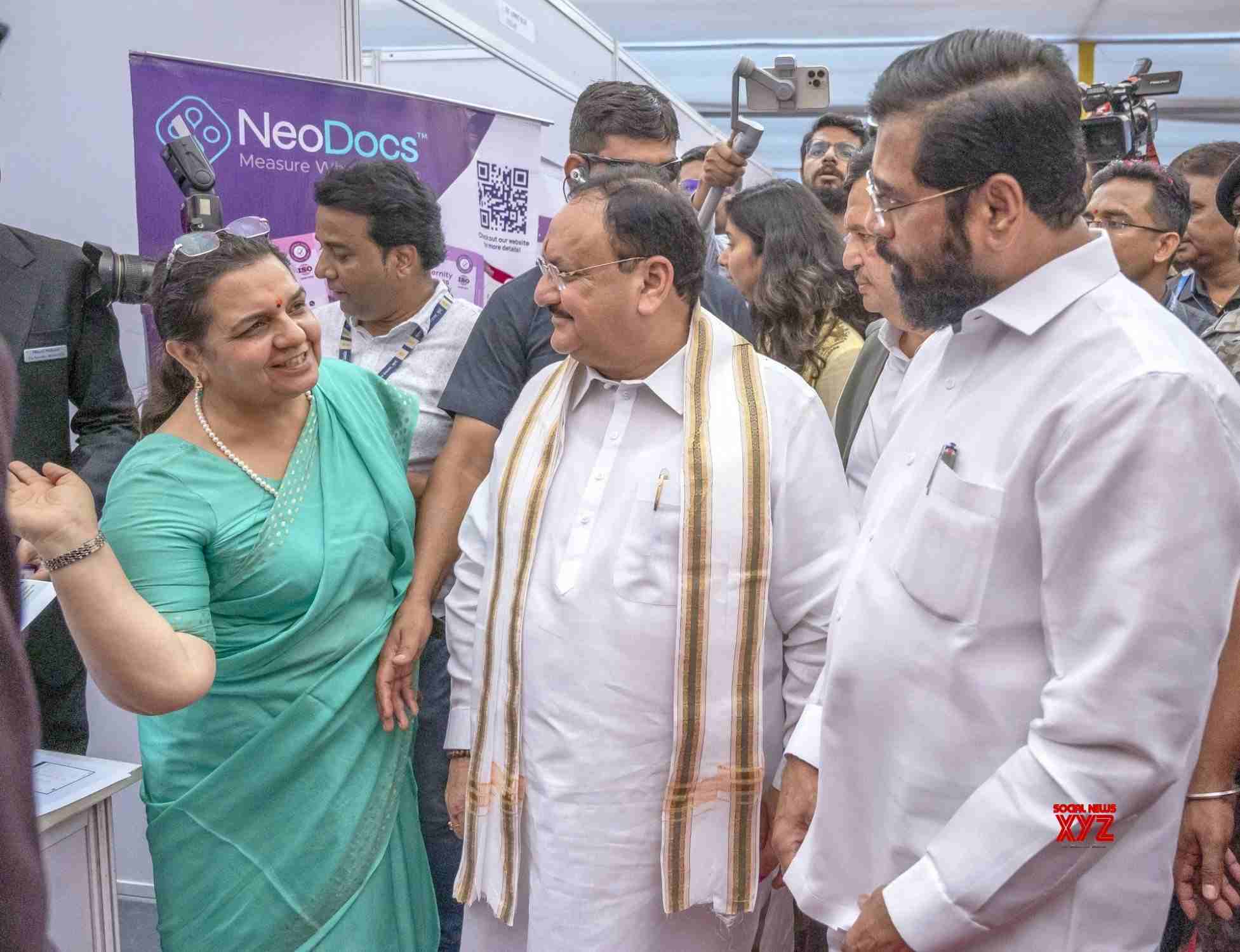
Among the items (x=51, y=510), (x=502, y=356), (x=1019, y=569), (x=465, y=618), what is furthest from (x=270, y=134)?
(x=1019, y=569)

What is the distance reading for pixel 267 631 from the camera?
180 centimetres

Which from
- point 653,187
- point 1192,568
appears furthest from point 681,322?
point 1192,568

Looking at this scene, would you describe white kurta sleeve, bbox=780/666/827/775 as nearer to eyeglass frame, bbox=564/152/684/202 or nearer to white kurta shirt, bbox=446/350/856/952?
→ white kurta shirt, bbox=446/350/856/952

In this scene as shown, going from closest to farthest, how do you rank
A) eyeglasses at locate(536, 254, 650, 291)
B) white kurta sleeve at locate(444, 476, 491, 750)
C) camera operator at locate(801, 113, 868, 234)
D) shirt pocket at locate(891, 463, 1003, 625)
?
shirt pocket at locate(891, 463, 1003, 625)
eyeglasses at locate(536, 254, 650, 291)
white kurta sleeve at locate(444, 476, 491, 750)
camera operator at locate(801, 113, 868, 234)

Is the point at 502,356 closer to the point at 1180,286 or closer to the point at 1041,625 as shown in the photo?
the point at 1041,625

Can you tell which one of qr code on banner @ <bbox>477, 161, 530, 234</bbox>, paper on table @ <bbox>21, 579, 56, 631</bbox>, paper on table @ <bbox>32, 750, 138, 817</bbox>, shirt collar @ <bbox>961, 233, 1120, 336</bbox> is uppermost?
qr code on banner @ <bbox>477, 161, 530, 234</bbox>

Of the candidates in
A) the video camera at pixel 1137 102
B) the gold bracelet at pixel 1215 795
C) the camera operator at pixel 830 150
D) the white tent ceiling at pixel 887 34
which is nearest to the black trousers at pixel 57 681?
the gold bracelet at pixel 1215 795

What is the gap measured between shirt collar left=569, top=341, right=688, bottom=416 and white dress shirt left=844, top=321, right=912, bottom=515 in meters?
0.37

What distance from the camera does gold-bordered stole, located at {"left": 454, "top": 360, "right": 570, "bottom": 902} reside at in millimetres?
1809

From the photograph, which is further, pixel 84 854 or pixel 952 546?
pixel 84 854

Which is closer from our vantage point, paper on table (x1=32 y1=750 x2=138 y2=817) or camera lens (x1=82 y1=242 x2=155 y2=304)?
paper on table (x1=32 y1=750 x2=138 y2=817)

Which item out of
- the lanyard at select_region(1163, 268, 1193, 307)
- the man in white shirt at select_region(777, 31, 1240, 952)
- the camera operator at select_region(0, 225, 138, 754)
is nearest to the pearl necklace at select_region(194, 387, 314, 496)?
the camera operator at select_region(0, 225, 138, 754)

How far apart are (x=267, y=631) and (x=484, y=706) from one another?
36 cm

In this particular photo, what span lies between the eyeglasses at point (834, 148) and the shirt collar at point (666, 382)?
2.07 m
